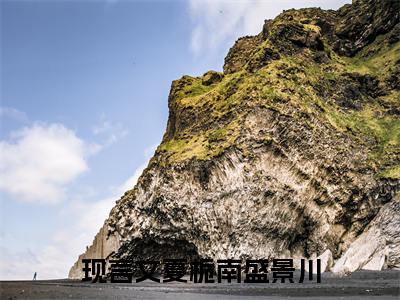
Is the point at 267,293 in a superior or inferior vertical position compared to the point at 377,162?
inferior

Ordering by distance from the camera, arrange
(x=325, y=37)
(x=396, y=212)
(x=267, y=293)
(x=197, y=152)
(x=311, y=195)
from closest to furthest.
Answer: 1. (x=267, y=293)
2. (x=396, y=212)
3. (x=311, y=195)
4. (x=197, y=152)
5. (x=325, y=37)

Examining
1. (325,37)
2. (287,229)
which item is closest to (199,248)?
(287,229)

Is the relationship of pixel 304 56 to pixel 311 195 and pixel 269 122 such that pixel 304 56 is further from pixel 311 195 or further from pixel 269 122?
pixel 311 195

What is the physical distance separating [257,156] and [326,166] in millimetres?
8909

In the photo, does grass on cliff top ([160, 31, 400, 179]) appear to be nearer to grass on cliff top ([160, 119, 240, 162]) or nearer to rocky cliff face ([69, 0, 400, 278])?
grass on cliff top ([160, 119, 240, 162])

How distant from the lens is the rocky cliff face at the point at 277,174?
5344cm

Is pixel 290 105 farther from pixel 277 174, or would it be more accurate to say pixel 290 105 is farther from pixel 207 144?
pixel 207 144

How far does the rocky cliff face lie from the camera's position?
175 ft

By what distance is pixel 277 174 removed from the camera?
56812 millimetres

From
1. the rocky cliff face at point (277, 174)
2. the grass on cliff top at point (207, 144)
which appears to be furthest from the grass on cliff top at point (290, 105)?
the rocky cliff face at point (277, 174)

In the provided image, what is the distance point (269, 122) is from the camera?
60594 millimetres

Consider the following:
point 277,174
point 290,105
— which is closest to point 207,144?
point 277,174

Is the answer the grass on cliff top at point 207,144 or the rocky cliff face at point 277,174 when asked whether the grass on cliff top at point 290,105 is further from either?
the rocky cliff face at point 277,174


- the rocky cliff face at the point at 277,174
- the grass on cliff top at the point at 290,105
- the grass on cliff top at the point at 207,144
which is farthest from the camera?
the grass on cliff top at the point at 290,105
